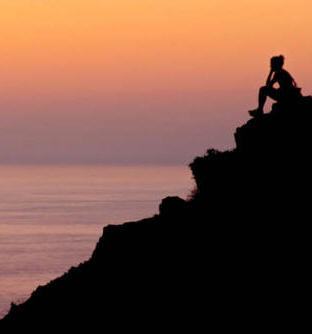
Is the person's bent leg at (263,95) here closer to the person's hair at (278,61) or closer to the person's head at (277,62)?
the person's head at (277,62)

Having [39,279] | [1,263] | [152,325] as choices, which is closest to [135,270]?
[152,325]

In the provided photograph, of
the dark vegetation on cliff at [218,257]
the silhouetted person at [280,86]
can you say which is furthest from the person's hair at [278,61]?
the dark vegetation on cliff at [218,257]

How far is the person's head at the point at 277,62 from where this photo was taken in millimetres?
34344

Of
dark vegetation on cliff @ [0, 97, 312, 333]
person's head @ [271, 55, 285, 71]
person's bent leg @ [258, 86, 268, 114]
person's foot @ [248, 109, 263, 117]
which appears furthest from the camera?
person's foot @ [248, 109, 263, 117]

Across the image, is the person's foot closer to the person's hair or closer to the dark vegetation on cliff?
the dark vegetation on cliff

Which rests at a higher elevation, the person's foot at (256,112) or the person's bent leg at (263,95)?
the person's bent leg at (263,95)

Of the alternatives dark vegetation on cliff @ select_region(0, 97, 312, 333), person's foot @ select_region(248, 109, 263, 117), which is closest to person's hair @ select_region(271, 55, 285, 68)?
dark vegetation on cliff @ select_region(0, 97, 312, 333)

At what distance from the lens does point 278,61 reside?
34344 millimetres

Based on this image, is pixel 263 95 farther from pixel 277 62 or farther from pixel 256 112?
pixel 277 62

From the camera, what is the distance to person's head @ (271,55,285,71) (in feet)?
113

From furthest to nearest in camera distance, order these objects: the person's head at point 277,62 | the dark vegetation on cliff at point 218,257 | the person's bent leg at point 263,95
A: the person's bent leg at point 263,95
the person's head at point 277,62
the dark vegetation on cliff at point 218,257

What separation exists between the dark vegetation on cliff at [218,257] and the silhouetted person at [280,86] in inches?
17.5

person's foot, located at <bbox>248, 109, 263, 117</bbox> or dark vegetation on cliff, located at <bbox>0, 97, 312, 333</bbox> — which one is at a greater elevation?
person's foot, located at <bbox>248, 109, 263, 117</bbox>

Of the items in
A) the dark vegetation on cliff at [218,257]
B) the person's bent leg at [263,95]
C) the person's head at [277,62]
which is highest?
the person's head at [277,62]
